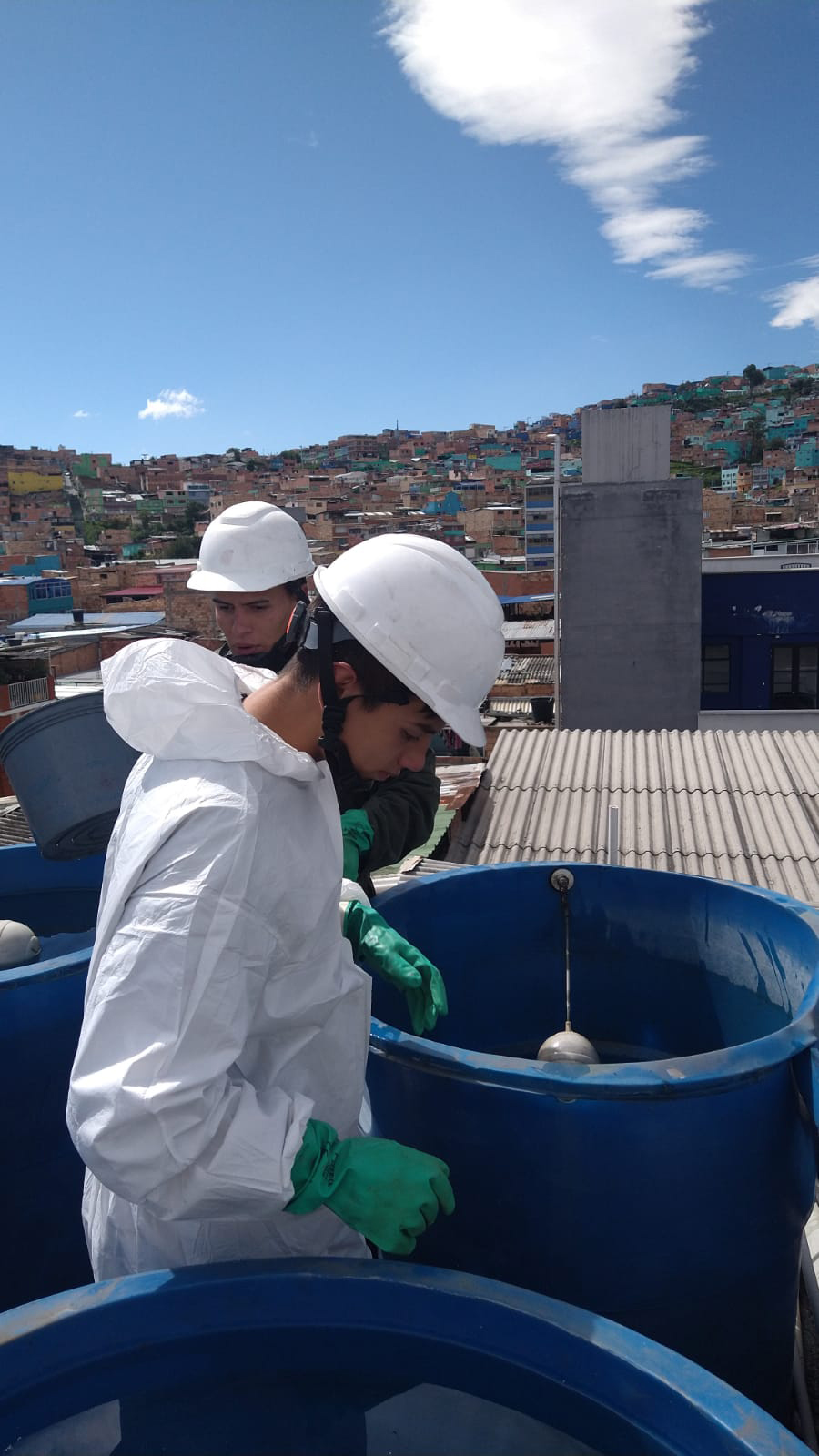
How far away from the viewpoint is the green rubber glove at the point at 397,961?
198 centimetres

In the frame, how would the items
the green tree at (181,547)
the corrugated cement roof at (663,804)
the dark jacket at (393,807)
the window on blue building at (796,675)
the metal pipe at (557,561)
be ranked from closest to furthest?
the dark jacket at (393,807)
the corrugated cement roof at (663,804)
the metal pipe at (557,561)
the window on blue building at (796,675)
the green tree at (181,547)

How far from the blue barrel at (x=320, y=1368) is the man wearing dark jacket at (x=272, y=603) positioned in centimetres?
156

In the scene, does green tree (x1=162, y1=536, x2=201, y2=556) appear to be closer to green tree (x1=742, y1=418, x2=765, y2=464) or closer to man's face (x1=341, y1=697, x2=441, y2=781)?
man's face (x1=341, y1=697, x2=441, y2=781)

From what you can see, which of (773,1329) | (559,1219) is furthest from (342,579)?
(773,1329)

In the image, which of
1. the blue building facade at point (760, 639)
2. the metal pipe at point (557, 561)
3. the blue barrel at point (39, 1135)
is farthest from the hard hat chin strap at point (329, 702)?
the blue building facade at point (760, 639)

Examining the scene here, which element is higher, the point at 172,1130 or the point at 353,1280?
the point at 172,1130

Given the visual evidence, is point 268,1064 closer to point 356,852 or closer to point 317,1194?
point 317,1194

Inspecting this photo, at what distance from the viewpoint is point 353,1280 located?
4.25 feet

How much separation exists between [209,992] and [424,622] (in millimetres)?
622

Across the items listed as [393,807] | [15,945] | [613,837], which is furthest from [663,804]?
[15,945]

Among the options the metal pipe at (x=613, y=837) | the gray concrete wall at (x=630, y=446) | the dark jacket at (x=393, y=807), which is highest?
the gray concrete wall at (x=630, y=446)

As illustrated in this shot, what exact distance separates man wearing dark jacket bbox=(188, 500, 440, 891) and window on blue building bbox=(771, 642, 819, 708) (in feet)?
47.6

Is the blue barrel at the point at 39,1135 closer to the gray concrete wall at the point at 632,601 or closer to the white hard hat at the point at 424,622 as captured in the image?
the white hard hat at the point at 424,622

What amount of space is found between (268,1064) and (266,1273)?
0.28m
